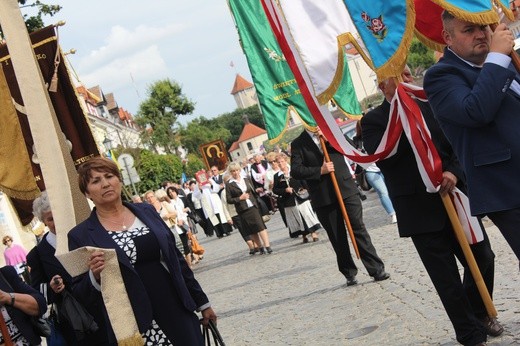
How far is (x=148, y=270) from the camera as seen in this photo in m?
Answer: 5.50

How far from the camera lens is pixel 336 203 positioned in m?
11.0

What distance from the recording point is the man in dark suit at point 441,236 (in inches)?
253

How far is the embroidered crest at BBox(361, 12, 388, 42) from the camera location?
23.9 ft

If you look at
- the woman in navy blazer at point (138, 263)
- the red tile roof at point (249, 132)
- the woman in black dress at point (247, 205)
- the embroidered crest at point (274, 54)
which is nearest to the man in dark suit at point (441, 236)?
the woman in navy blazer at point (138, 263)

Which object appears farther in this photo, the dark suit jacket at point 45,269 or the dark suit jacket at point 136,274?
the dark suit jacket at point 45,269

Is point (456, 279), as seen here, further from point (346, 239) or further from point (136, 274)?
point (346, 239)

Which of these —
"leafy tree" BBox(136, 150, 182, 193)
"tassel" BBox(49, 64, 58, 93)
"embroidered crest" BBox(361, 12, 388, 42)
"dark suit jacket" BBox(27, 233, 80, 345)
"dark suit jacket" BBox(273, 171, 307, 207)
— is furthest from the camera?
"leafy tree" BBox(136, 150, 182, 193)

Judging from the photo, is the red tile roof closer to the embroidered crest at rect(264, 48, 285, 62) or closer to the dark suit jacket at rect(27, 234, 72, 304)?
the embroidered crest at rect(264, 48, 285, 62)

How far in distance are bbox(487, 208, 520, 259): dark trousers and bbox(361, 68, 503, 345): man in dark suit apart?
144cm

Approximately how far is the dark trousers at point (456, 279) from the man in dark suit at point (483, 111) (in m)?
1.45

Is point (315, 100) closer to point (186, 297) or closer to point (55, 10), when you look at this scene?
point (186, 297)

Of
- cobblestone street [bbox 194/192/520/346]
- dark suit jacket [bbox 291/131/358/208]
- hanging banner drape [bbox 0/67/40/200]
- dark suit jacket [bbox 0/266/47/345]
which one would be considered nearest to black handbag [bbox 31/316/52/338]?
dark suit jacket [bbox 0/266/47/345]

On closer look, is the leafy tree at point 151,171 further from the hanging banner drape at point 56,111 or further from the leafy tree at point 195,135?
the hanging banner drape at point 56,111

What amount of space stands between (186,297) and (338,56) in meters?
3.58
